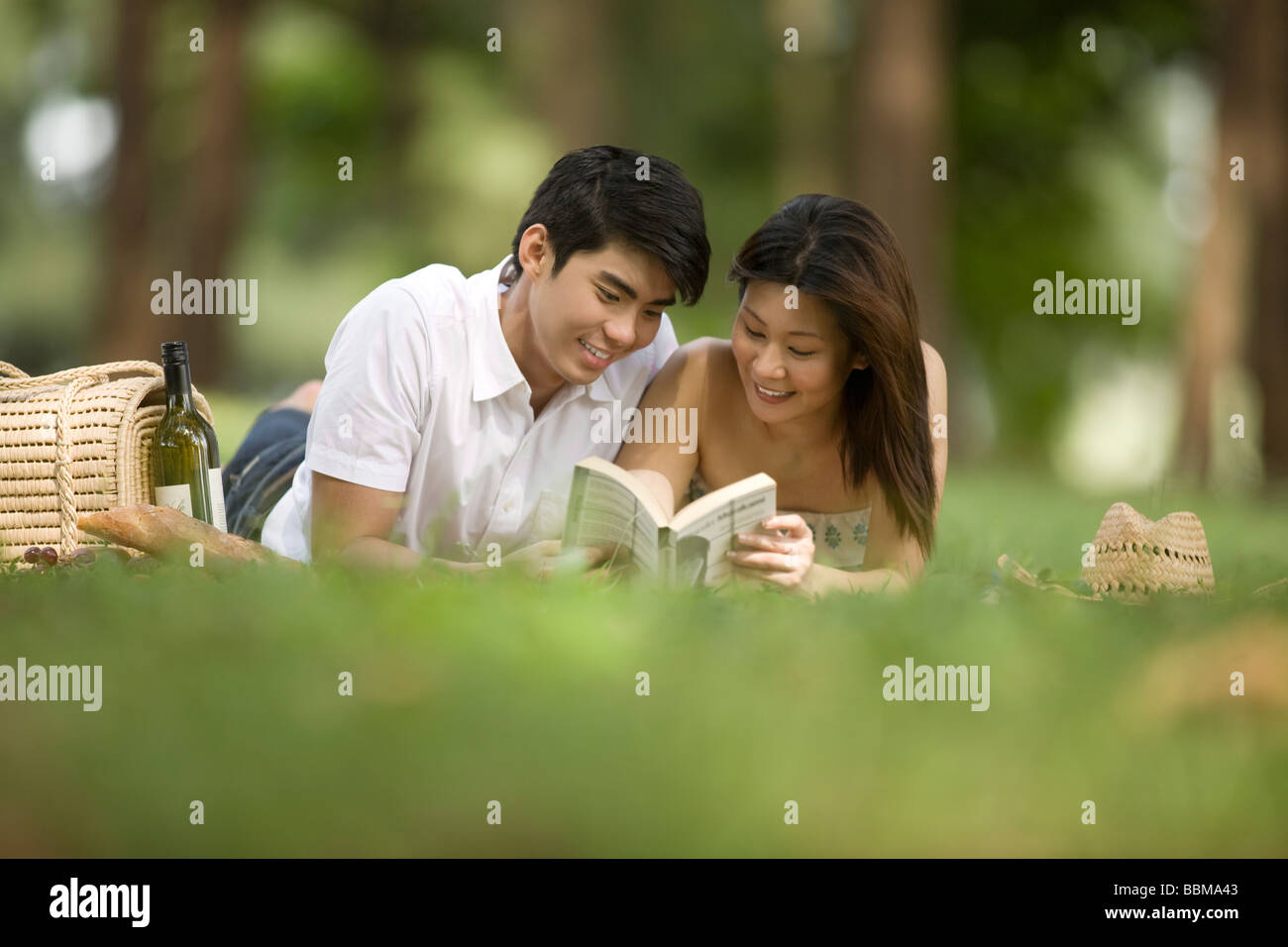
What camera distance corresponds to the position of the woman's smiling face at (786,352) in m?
3.67

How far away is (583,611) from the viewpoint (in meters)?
2.59

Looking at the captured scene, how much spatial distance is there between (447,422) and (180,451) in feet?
2.67

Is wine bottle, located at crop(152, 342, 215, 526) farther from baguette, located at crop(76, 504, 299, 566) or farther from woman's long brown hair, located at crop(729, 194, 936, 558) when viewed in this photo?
woman's long brown hair, located at crop(729, 194, 936, 558)

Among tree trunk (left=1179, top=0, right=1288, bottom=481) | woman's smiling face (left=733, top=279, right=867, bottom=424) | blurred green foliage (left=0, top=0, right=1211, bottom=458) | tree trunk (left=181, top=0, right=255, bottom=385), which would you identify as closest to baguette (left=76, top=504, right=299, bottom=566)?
woman's smiling face (left=733, top=279, right=867, bottom=424)

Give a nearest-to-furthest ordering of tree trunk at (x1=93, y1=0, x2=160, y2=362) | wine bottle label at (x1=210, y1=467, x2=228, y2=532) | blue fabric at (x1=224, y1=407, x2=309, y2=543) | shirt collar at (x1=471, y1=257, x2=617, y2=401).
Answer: shirt collar at (x1=471, y1=257, x2=617, y2=401) → wine bottle label at (x1=210, y1=467, x2=228, y2=532) → blue fabric at (x1=224, y1=407, x2=309, y2=543) → tree trunk at (x1=93, y1=0, x2=160, y2=362)

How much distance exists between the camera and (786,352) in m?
3.69

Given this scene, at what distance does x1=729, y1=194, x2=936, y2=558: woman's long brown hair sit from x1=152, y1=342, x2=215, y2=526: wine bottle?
1.62 metres

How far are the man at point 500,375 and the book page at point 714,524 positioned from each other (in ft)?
1.48

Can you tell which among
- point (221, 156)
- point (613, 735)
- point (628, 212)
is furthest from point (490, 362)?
point (221, 156)

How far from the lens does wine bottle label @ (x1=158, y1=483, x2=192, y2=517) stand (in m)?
3.77

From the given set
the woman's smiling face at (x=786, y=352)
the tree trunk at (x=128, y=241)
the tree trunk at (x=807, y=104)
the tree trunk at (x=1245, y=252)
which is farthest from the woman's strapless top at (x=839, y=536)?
the tree trunk at (x=807, y=104)

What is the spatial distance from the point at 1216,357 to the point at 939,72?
11.8 ft

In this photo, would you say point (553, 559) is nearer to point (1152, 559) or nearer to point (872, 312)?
point (872, 312)
